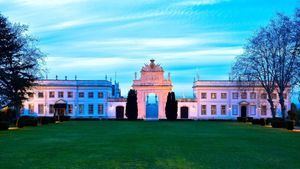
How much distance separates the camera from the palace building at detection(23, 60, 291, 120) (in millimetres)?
94375

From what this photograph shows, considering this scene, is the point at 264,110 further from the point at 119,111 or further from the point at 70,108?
the point at 70,108

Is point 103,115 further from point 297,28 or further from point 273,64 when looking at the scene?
point 297,28

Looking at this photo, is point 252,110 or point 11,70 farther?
point 252,110

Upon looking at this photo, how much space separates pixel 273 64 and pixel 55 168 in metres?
44.0

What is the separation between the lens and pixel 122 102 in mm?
94250

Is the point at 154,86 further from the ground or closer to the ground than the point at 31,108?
further from the ground

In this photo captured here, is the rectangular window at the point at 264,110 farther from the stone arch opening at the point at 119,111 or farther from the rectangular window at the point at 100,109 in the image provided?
the rectangular window at the point at 100,109

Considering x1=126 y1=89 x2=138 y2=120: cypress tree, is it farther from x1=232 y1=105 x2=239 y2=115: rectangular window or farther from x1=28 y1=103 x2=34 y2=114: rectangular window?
x1=28 y1=103 x2=34 y2=114: rectangular window

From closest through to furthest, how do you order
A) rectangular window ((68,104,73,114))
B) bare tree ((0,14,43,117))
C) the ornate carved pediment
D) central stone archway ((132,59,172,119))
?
1. bare tree ((0,14,43,117))
2. the ornate carved pediment
3. central stone archway ((132,59,172,119))
4. rectangular window ((68,104,73,114))

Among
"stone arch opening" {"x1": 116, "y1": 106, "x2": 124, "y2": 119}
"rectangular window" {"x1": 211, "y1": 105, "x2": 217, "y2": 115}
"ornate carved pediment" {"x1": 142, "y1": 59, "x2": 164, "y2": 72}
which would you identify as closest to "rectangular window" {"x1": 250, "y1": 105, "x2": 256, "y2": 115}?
"rectangular window" {"x1": 211, "y1": 105, "x2": 217, "y2": 115}

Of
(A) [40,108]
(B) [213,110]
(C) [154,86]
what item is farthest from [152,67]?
(A) [40,108]

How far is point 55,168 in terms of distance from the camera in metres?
14.6

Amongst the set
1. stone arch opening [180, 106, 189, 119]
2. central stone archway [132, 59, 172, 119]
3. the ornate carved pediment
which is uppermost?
the ornate carved pediment

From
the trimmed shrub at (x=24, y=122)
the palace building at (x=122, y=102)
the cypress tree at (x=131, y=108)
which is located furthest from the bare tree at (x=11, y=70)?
the palace building at (x=122, y=102)
